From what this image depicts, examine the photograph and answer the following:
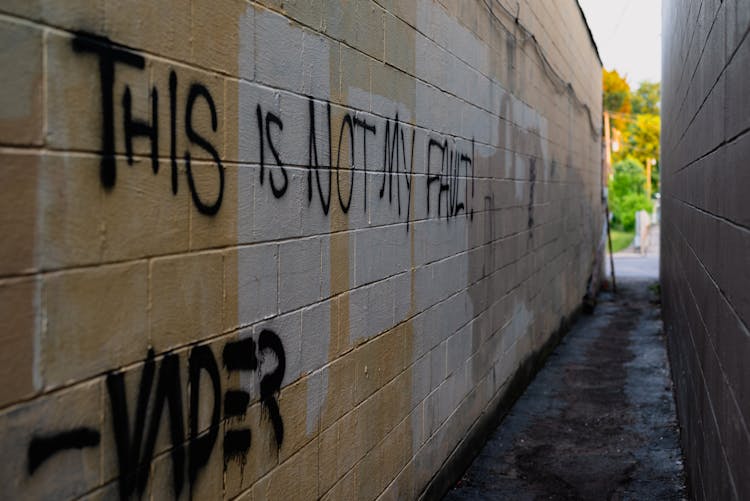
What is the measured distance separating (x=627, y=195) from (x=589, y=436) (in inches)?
1605

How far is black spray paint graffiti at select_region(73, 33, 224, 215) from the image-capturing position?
2393 millimetres

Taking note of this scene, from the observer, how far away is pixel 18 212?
6.93 ft

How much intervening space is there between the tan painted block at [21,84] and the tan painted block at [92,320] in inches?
13.9

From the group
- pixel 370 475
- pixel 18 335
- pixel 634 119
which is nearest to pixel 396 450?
pixel 370 475

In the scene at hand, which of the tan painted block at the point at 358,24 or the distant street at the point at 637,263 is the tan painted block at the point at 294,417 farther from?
the distant street at the point at 637,263

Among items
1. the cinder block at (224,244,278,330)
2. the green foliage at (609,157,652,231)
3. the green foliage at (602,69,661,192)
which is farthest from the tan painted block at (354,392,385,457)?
the green foliage at (602,69,661,192)

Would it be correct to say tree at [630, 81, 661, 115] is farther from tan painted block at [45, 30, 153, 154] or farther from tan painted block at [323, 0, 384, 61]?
tan painted block at [45, 30, 153, 154]

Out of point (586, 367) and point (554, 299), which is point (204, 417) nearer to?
point (586, 367)

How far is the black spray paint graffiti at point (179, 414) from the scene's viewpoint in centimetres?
245

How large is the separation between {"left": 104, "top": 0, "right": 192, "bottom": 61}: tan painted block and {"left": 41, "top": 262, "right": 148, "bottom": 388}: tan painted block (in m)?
0.63

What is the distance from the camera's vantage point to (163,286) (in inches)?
107

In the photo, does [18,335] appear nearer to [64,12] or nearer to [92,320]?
[92,320]

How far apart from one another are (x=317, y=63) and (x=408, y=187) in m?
1.42

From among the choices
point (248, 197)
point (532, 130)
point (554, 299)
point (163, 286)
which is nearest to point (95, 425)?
point (163, 286)
